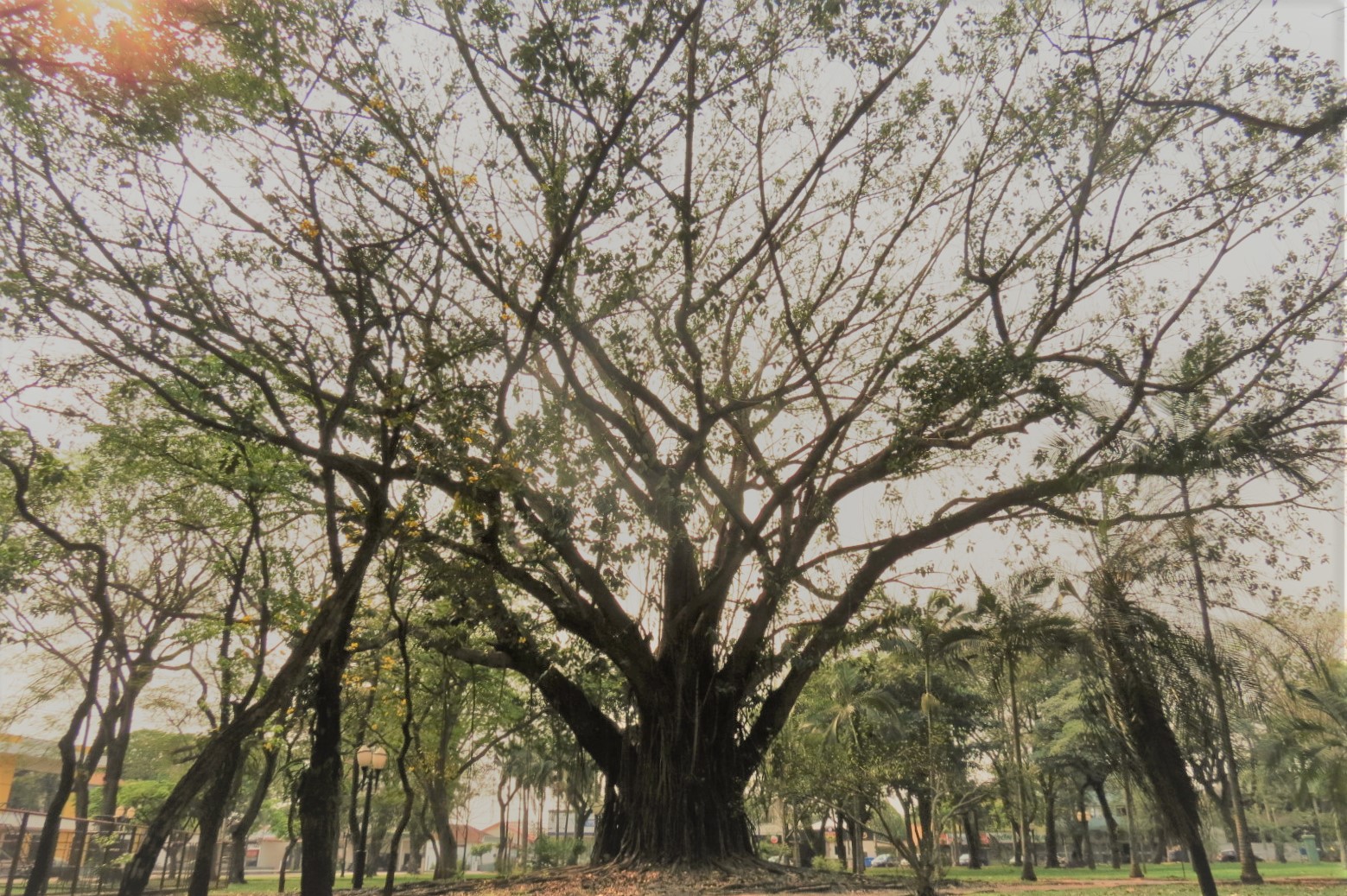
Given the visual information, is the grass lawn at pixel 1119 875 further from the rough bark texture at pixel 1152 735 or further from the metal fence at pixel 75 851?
the metal fence at pixel 75 851

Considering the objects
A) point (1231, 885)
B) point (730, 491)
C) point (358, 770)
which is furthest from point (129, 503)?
point (1231, 885)

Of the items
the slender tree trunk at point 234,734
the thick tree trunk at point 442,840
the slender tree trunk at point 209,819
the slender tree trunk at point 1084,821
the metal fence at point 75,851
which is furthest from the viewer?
the slender tree trunk at point 1084,821

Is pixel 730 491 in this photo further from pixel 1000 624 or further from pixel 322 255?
pixel 322 255

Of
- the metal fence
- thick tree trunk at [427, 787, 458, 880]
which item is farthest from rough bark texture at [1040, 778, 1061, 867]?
the metal fence

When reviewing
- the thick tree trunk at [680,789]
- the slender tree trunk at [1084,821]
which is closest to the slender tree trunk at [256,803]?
the thick tree trunk at [680,789]

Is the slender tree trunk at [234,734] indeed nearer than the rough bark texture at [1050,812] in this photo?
Yes

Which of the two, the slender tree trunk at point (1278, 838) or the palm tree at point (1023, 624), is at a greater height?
the palm tree at point (1023, 624)

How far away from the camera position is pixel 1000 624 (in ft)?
40.1

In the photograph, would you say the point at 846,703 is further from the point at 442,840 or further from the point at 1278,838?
the point at 1278,838

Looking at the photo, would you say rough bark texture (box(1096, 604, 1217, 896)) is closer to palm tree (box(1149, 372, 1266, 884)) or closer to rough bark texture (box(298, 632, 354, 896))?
palm tree (box(1149, 372, 1266, 884))

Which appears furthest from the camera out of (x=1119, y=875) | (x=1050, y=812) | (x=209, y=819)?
(x=1050, y=812)

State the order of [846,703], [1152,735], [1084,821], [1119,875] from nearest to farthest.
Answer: [1152,735] → [1119,875] → [846,703] → [1084,821]

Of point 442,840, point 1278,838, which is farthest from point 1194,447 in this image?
point 1278,838

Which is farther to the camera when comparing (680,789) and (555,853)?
(555,853)
